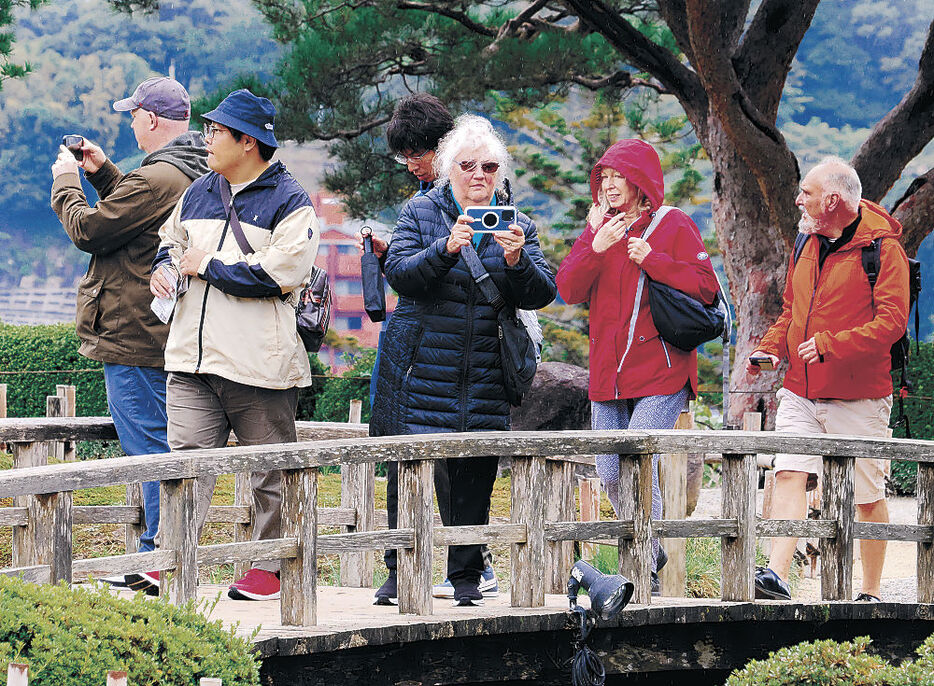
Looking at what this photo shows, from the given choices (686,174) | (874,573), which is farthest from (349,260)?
(874,573)

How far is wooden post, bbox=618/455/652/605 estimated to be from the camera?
5469 millimetres

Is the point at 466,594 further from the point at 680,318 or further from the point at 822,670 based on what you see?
the point at 822,670

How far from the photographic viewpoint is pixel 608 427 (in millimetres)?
5695

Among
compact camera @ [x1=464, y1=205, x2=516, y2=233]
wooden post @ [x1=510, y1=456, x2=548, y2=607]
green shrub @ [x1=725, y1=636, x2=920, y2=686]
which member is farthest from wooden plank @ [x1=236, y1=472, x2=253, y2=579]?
Result: green shrub @ [x1=725, y1=636, x2=920, y2=686]

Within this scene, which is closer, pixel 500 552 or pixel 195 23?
pixel 500 552

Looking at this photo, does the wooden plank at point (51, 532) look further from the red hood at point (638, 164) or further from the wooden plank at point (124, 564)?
the red hood at point (638, 164)

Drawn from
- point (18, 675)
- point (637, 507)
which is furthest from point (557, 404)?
point (18, 675)

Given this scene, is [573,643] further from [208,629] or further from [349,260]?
[349,260]

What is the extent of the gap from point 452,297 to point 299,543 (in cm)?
105

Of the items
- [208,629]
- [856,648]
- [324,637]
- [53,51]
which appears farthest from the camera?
[53,51]

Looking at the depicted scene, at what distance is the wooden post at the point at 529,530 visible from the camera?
530 cm

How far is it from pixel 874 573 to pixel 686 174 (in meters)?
16.0

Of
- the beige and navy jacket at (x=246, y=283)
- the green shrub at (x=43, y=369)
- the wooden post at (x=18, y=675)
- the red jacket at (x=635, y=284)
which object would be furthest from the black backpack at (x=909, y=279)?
the green shrub at (x=43, y=369)

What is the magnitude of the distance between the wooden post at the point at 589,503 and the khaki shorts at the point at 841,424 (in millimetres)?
2354
